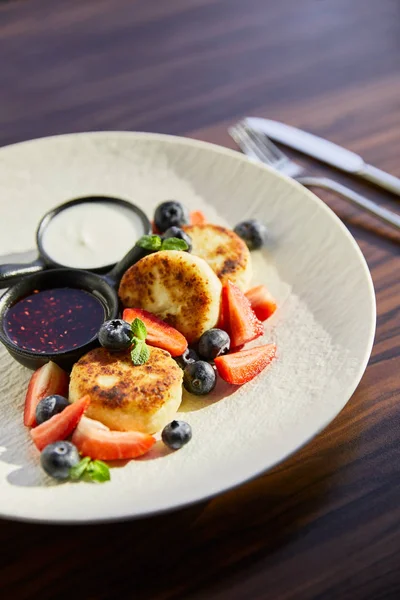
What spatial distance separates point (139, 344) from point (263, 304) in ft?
1.34

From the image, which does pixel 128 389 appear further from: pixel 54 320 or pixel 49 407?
pixel 54 320

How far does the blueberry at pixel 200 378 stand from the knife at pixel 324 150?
1.02m

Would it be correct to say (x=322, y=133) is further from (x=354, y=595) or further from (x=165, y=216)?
(x=354, y=595)

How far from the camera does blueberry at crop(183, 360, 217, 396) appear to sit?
1.75 metres

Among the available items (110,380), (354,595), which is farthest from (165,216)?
(354,595)

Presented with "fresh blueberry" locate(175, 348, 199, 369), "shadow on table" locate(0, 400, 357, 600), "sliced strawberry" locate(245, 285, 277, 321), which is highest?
"sliced strawberry" locate(245, 285, 277, 321)

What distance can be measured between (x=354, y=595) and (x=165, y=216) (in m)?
1.20

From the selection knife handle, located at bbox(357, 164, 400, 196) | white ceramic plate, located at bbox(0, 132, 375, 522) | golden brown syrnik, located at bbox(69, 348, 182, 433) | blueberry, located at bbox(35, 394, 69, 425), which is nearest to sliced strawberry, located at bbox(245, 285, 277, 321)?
white ceramic plate, located at bbox(0, 132, 375, 522)

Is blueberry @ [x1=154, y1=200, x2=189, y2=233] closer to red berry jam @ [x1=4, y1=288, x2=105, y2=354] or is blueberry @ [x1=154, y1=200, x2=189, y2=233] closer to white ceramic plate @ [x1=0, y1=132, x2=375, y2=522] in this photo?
white ceramic plate @ [x1=0, y1=132, x2=375, y2=522]

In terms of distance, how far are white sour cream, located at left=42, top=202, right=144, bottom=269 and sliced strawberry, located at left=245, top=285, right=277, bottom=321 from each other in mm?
414

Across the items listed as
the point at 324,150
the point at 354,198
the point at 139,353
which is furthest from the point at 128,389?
the point at 324,150

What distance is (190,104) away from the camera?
9.51ft

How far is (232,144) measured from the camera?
8.80ft

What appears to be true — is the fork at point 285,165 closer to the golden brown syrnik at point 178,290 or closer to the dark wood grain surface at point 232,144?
the dark wood grain surface at point 232,144
